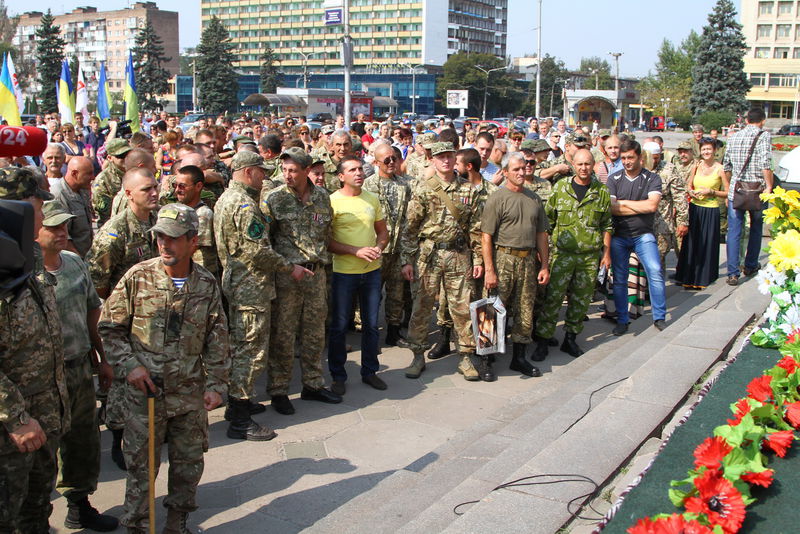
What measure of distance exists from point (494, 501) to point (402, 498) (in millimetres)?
906

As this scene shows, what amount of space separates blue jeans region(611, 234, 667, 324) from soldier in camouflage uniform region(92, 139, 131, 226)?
5.19m

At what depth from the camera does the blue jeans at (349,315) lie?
20.8 feet

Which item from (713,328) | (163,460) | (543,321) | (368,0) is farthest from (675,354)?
(368,0)

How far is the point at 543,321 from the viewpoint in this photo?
24.6ft

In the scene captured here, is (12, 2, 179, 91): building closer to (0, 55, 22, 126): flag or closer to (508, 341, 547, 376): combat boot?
(0, 55, 22, 126): flag

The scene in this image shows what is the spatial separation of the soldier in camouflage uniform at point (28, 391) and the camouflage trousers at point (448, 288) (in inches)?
141

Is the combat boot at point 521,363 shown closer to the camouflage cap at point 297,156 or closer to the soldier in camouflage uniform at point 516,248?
the soldier in camouflage uniform at point 516,248

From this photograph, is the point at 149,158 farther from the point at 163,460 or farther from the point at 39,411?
the point at 39,411

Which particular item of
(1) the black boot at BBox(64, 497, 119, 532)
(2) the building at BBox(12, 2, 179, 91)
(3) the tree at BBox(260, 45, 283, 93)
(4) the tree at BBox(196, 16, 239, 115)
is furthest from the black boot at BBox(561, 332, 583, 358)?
(2) the building at BBox(12, 2, 179, 91)

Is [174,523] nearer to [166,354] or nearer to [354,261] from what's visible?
[166,354]

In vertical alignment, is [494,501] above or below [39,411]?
below

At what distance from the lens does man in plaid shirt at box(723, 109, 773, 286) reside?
9565 millimetres

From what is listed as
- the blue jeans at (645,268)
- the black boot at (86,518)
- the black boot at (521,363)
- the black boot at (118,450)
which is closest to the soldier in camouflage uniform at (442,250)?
the black boot at (521,363)

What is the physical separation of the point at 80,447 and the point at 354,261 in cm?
275
